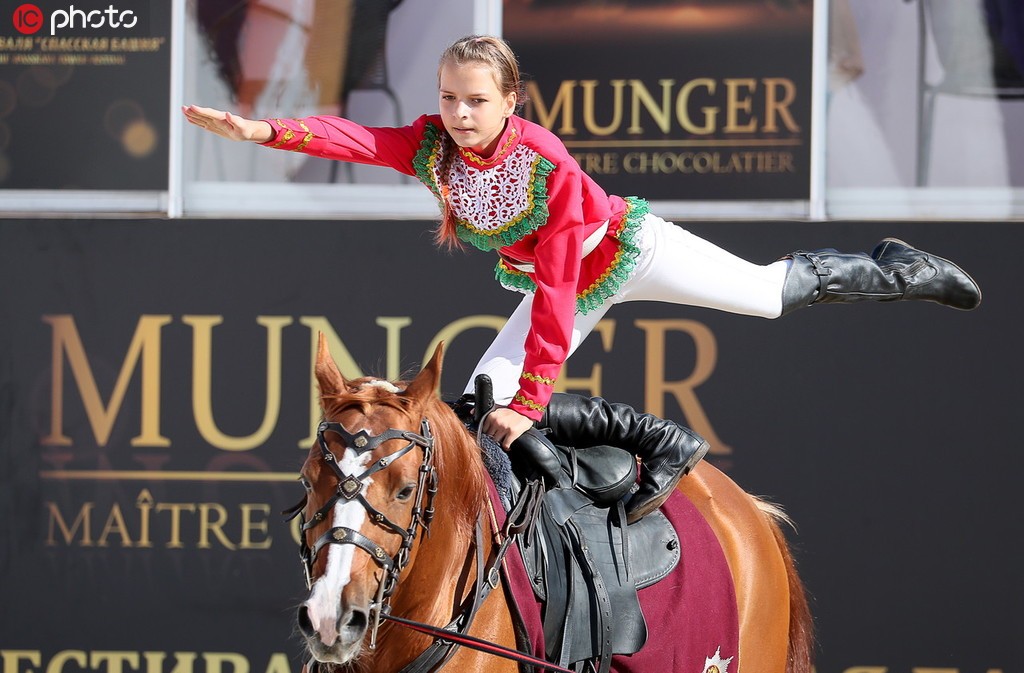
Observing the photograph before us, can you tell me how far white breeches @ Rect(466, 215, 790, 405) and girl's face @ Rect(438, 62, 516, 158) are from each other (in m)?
0.54

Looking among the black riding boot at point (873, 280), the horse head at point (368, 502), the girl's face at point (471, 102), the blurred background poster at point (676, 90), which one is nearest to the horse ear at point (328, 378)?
the horse head at point (368, 502)

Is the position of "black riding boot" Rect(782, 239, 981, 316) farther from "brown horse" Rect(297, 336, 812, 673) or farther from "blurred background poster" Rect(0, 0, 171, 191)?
"blurred background poster" Rect(0, 0, 171, 191)

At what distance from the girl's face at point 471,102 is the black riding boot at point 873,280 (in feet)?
3.16

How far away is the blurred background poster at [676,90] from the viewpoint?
5.04 meters

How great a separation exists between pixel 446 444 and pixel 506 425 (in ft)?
0.87

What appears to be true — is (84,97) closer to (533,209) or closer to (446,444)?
(533,209)

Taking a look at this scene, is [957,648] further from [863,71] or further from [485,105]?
[485,105]

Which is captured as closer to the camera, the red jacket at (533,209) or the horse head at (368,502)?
the horse head at (368,502)

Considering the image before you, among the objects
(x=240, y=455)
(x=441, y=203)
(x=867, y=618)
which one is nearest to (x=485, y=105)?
(x=441, y=203)

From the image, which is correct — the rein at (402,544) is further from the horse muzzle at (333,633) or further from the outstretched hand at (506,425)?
the outstretched hand at (506,425)

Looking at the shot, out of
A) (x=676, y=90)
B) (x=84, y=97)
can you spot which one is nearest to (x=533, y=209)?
(x=676, y=90)

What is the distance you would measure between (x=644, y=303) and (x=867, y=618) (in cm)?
152

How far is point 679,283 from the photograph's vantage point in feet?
10.9

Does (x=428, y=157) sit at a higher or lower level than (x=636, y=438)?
higher
